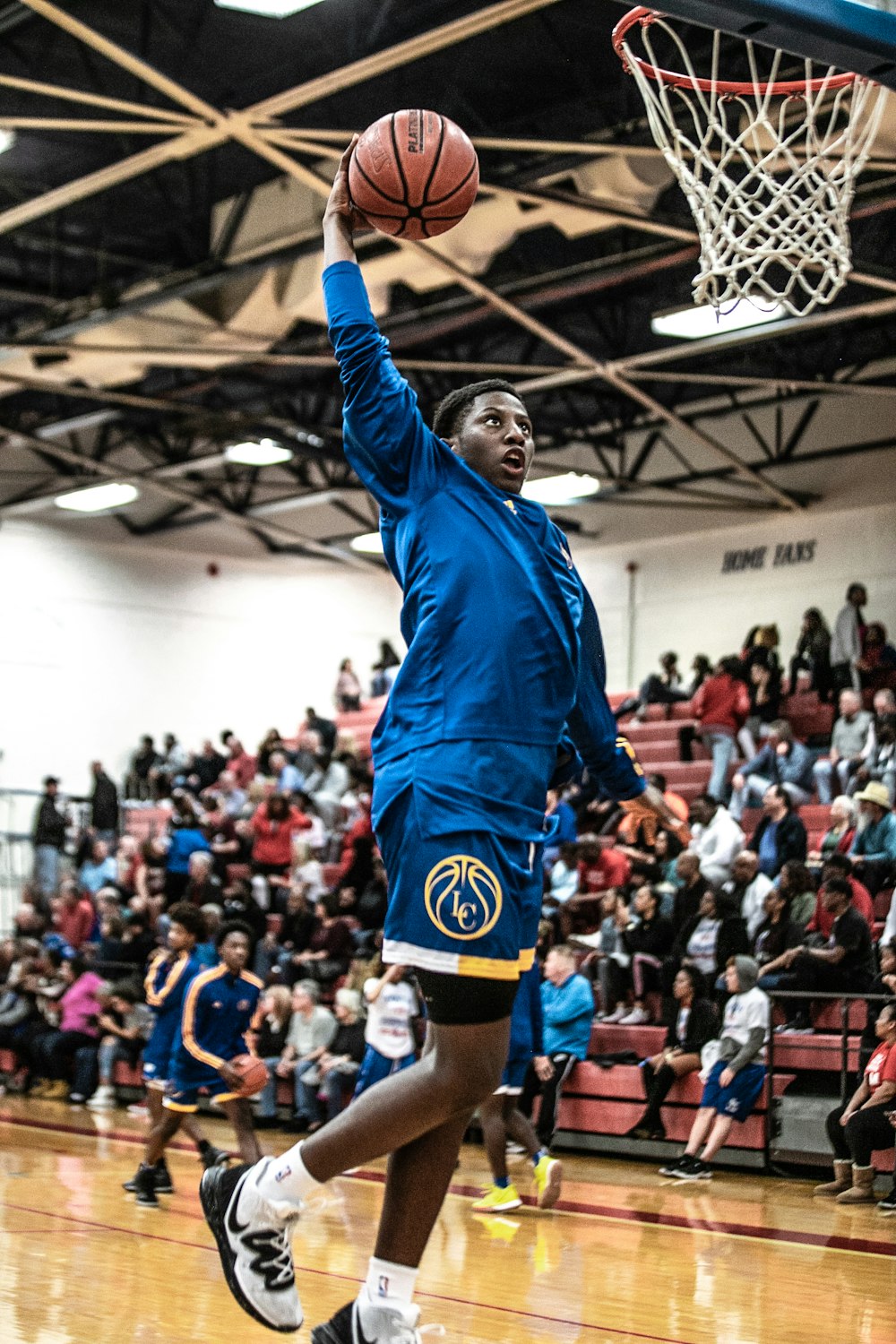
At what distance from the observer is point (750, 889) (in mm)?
12773

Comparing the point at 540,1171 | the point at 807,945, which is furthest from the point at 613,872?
the point at 540,1171

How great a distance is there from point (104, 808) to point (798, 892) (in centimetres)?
1399

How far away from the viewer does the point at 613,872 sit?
14195 mm

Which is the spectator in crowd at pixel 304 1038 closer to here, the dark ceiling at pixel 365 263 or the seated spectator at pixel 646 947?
the seated spectator at pixel 646 947

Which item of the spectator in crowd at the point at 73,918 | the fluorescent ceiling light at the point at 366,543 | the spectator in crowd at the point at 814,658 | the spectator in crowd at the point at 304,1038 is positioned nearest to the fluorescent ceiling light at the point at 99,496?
the fluorescent ceiling light at the point at 366,543

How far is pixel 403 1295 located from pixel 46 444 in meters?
20.5

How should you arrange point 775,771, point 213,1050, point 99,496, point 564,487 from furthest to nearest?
point 99,496, point 564,487, point 775,771, point 213,1050

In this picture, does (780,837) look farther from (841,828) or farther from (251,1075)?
(251,1075)

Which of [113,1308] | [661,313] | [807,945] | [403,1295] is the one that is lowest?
[113,1308]

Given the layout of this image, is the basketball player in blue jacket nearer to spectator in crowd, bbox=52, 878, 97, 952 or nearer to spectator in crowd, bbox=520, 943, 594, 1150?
spectator in crowd, bbox=520, 943, 594, 1150

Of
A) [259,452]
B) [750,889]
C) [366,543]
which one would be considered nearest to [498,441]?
[750,889]

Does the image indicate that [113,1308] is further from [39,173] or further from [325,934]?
[39,173]

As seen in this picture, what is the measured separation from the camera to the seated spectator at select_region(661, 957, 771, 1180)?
35.4 ft

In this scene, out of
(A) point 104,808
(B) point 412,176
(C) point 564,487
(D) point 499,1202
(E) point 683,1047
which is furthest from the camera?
(A) point 104,808
